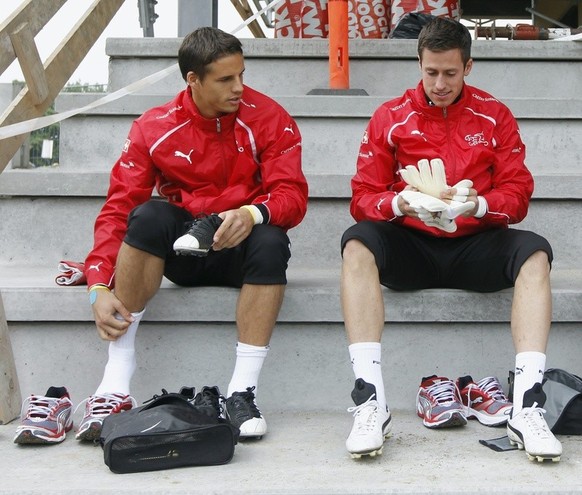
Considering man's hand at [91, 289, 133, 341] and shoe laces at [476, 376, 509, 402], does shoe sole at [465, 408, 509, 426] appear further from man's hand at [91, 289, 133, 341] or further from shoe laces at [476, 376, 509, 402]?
man's hand at [91, 289, 133, 341]

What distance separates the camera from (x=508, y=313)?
273 cm

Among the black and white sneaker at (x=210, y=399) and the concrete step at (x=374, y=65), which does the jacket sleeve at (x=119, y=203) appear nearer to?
the black and white sneaker at (x=210, y=399)

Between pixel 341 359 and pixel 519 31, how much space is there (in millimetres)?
2814

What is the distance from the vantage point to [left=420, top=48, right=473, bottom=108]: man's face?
273 centimetres

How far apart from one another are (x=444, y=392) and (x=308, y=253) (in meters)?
0.90

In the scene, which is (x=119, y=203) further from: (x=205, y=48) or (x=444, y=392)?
(x=444, y=392)

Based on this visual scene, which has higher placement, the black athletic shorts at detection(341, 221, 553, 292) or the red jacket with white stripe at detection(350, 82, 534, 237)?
the red jacket with white stripe at detection(350, 82, 534, 237)

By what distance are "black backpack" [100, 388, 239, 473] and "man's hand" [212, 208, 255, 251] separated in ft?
1.55

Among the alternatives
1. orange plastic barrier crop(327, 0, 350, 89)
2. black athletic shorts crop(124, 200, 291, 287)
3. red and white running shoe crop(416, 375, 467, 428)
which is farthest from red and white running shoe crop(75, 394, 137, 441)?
orange plastic barrier crop(327, 0, 350, 89)

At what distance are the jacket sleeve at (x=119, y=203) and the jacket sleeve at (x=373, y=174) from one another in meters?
0.61

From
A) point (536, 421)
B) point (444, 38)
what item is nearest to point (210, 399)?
point (536, 421)

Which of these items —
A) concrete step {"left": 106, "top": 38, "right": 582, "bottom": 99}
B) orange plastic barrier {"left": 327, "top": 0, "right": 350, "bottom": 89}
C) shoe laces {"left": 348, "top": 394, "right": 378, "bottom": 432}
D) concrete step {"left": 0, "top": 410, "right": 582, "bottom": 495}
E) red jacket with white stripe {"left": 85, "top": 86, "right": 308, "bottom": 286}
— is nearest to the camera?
concrete step {"left": 0, "top": 410, "right": 582, "bottom": 495}

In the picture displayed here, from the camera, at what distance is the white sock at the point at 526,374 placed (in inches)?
92.9

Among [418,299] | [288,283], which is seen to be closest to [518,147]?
[418,299]
